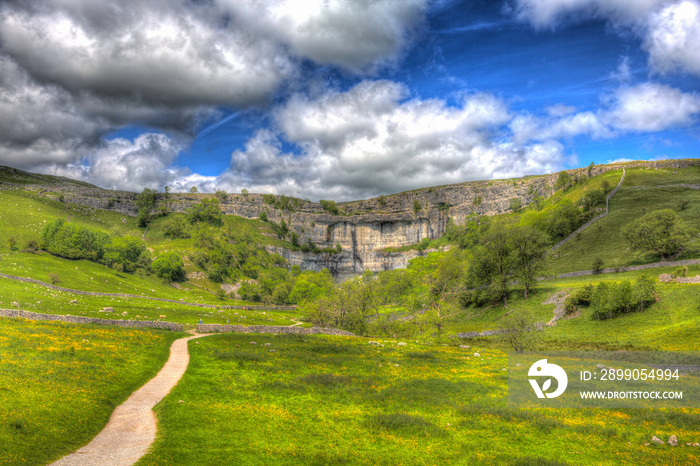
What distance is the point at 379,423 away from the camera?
49.1 ft

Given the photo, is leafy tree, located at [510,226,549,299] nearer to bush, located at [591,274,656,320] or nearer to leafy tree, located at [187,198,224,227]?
bush, located at [591,274,656,320]

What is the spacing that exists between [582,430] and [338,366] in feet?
53.3

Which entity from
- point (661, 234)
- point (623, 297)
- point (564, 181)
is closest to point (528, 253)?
point (661, 234)

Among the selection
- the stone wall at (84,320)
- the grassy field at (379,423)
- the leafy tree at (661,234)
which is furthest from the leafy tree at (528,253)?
the stone wall at (84,320)

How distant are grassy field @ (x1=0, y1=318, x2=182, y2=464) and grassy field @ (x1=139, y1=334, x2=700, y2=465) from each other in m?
2.70

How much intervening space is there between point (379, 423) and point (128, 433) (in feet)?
32.7

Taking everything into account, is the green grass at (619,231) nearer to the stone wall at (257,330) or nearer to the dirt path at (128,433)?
the stone wall at (257,330)

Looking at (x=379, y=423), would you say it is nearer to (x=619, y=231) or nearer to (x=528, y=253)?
(x=528, y=253)

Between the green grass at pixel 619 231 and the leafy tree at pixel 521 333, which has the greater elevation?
the green grass at pixel 619 231

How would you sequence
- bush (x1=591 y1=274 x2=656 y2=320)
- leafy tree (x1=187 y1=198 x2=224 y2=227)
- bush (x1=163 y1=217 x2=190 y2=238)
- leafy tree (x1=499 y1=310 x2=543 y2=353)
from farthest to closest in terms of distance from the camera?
leafy tree (x1=187 y1=198 x2=224 y2=227)
bush (x1=163 y1=217 x2=190 y2=238)
bush (x1=591 y1=274 x2=656 y2=320)
leafy tree (x1=499 y1=310 x2=543 y2=353)

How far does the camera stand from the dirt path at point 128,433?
1043 cm

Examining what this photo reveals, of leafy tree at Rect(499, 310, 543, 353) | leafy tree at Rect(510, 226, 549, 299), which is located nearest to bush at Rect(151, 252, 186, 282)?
leafy tree at Rect(510, 226, 549, 299)

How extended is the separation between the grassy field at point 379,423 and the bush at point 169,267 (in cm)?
9768

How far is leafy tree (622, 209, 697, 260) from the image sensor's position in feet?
221
